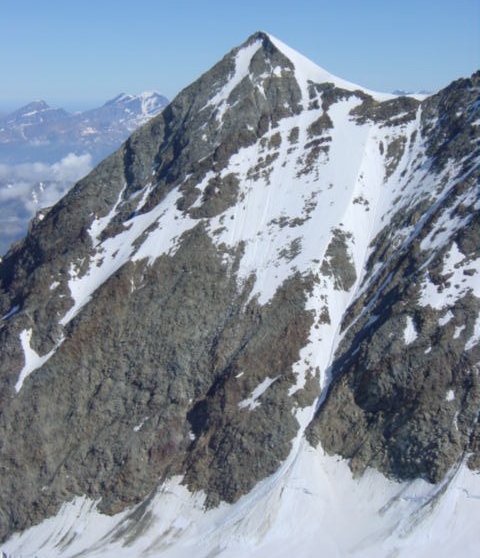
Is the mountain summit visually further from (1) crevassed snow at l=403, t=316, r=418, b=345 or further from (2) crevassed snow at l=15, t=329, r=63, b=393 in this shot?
(1) crevassed snow at l=403, t=316, r=418, b=345

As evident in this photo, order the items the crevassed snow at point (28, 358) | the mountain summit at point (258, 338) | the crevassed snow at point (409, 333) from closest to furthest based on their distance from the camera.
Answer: the mountain summit at point (258, 338) < the crevassed snow at point (409, 333) < the crevassed snow at point (28, 358)

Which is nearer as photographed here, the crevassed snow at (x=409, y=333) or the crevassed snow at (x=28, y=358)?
the crevassed snow at (x=409, y=333)

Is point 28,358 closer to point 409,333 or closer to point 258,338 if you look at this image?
point 258,338

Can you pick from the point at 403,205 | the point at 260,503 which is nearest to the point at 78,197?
the point at 403,205

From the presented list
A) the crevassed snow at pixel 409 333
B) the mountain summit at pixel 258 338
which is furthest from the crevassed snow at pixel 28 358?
the crevassed snow at pixel 409 333

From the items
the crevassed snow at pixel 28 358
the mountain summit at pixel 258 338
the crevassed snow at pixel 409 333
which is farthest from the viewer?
the crevassed snow at pixel 28 358

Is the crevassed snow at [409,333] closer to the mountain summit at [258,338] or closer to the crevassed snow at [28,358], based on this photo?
the mountain summit at [258,338]

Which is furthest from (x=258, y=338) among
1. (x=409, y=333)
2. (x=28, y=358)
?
(x=28, y=358)

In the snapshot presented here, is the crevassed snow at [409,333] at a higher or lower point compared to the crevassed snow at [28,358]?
higher
